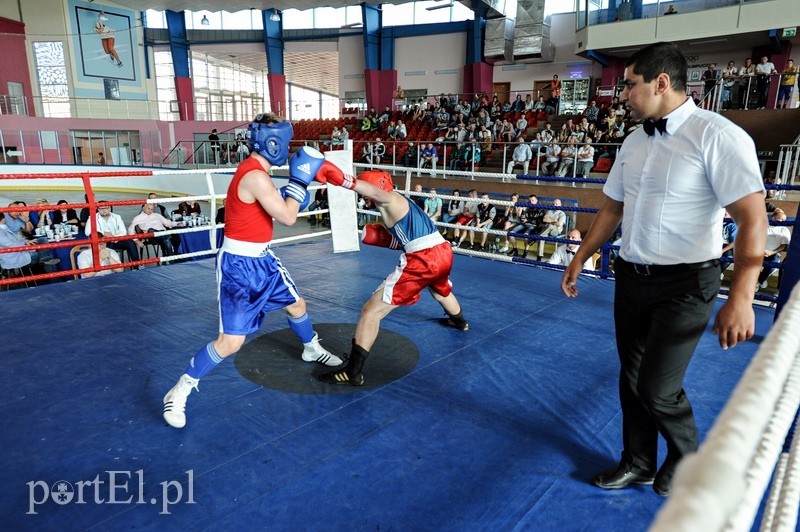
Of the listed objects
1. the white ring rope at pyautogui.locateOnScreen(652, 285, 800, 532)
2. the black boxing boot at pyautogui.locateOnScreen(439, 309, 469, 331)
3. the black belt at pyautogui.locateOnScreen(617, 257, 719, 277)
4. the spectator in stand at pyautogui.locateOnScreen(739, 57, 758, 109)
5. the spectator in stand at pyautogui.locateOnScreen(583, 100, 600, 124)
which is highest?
the spectator in stand at pyautogui.locateOnScreen(739, 57, 758, 109)

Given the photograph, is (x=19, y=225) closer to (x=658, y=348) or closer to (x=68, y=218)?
(x=68, y=218)

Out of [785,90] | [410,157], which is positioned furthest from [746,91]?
[410,157]

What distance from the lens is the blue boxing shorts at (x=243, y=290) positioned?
2412mm

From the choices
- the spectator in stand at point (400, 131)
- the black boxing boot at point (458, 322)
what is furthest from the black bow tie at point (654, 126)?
the spectator in stand at point (400, 131)

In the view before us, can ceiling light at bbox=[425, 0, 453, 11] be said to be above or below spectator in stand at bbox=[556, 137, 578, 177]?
above

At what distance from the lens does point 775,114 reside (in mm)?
10188

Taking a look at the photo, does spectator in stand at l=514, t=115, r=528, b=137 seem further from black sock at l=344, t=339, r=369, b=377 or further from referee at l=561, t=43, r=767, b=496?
referee at l=561, t=43, r=767, b=496

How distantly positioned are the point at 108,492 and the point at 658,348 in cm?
209

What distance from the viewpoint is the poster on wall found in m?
20.4

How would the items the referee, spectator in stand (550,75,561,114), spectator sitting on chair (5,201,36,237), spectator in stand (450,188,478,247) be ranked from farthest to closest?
spectator in stand (550,75,561,114) → spectator in stand (450,188,478,247) → spectator sitting on chair (5,201,36,237) → the referee

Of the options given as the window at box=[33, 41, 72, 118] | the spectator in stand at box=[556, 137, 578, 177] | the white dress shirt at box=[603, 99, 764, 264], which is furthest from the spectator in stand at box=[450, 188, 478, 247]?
the window at box=[33, 41, 72, 118]

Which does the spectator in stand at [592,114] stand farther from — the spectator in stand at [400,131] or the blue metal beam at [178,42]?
the blue metal beam at [178,42]

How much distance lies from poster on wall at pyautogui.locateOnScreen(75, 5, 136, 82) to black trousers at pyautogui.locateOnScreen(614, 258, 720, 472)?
23358 millimetres

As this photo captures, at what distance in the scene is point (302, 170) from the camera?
2.37 m
